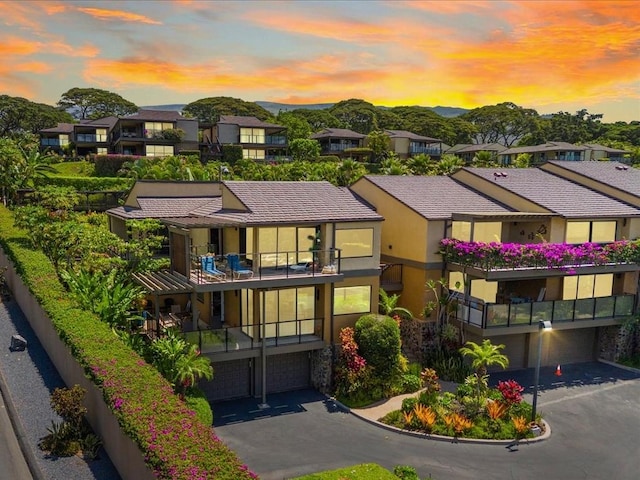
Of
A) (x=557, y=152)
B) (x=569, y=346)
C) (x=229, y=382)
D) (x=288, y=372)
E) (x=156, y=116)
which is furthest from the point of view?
(x=557, y=152)

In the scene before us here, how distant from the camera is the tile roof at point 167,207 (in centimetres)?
2691

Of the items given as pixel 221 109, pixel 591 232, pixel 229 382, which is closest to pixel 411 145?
pixel 221 109

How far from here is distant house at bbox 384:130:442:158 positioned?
8906 cm

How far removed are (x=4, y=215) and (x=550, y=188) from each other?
106ft

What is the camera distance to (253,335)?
2262 centimetres

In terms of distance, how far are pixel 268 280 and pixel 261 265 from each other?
4.38 ft

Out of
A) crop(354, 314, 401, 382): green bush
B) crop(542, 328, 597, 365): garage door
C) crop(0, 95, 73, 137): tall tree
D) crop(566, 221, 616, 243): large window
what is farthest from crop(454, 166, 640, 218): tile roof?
crop(0, 95, 73, 137): tall tree

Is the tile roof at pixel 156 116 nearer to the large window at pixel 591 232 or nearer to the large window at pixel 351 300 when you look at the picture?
the large window at pixel 351 300

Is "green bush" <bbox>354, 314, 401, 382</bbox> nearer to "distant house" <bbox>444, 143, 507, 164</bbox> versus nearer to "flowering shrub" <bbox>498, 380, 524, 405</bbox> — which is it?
"flowering shrub" <bbox>498, 380, 524, 405</bbox>

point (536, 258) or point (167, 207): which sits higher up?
point (167, 207)

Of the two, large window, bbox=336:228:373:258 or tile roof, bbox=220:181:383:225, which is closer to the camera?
tile roof, bbox=220:181:383:225

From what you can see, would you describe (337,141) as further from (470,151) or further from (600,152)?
(600,152)

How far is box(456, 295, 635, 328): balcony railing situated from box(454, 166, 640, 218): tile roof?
447 centimetres

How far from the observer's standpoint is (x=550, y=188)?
31031 mm
